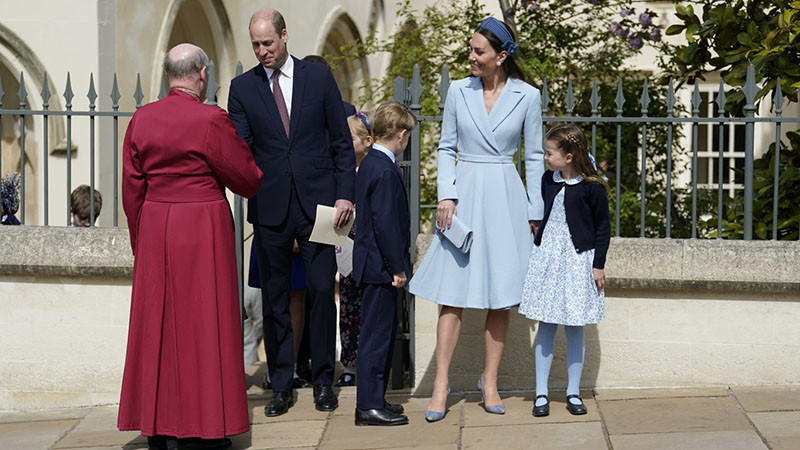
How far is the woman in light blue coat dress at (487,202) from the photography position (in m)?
5.80

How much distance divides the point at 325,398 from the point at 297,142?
129 cm

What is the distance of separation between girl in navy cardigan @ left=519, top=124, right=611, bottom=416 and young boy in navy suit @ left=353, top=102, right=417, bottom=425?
667 millimetres

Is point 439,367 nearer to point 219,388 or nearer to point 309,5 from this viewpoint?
point 219,388

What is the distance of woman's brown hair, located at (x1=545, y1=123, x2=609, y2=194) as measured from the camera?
571cm

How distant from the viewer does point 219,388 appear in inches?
209

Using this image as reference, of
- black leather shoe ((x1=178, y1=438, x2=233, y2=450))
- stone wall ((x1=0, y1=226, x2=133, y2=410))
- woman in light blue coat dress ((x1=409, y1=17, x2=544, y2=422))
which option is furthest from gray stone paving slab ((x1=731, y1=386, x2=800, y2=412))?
stone wall ((x1=0, y1=226, x2=133, y2=410))

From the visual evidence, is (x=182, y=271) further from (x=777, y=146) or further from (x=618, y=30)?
(x=618, y=30)

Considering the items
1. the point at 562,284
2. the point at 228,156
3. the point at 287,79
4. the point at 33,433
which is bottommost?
the point at 33,433

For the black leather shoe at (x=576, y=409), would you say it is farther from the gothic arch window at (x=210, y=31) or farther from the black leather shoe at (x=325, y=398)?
the gothic arch window at (x=210, y=31)

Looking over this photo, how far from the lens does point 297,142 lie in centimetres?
592

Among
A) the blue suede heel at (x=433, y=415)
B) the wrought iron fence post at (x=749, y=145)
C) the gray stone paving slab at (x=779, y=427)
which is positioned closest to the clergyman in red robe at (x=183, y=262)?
the blue suede heel at (x=433, y=415)

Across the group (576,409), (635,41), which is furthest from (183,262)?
(635,41)

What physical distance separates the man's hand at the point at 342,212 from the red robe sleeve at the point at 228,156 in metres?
0.53

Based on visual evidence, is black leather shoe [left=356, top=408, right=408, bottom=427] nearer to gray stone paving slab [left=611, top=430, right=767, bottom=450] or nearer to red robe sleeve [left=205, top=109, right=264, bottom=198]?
gray stone paving slab [left=611, top=430, right=767, bottom=450]
